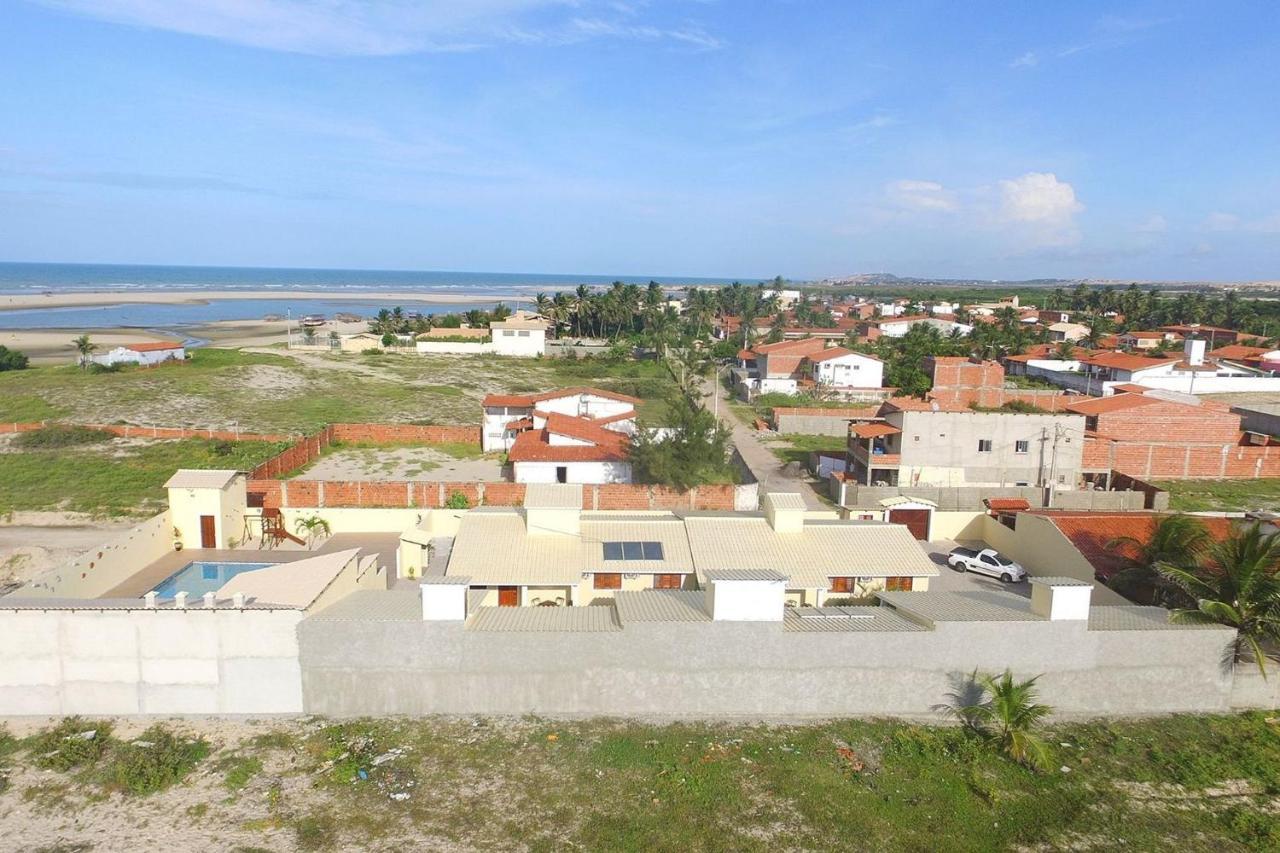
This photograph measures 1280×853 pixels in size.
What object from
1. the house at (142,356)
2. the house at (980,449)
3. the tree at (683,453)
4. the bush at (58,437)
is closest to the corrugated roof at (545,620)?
the tree at (683,453)

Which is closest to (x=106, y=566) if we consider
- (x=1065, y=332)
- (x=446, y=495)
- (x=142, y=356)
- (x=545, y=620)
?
(x=446, y=495)

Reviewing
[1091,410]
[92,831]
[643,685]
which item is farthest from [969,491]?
[92,831]

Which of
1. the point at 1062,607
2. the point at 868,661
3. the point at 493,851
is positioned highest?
the point at 1062,607

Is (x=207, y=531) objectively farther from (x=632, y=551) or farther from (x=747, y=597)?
(x=747, y=597)

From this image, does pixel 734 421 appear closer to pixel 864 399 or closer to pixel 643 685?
pixel 864 399

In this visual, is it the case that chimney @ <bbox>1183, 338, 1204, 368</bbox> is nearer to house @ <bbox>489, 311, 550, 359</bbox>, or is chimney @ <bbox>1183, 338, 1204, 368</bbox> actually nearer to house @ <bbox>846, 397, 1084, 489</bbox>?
house @ <bbox>846, 397, 1084, 489</bbox>

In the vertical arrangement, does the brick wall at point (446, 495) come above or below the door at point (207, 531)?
above

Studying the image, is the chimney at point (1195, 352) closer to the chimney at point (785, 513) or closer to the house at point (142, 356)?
the chimney at point (785, 513)
